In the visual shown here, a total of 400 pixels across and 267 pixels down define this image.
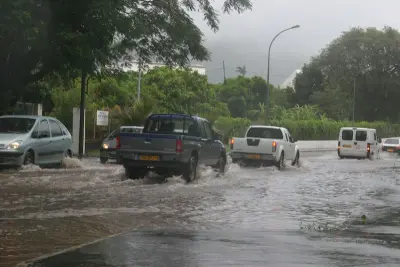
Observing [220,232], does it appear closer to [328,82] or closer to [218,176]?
[218,176]

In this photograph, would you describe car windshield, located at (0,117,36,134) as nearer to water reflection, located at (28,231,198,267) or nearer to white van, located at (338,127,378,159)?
water reflection, located at (28,231,198,267)

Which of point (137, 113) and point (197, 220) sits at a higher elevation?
point (137, 113)

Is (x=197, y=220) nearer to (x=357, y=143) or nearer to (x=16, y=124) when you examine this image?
(x=16, y=124)

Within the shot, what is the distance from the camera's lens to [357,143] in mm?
38375

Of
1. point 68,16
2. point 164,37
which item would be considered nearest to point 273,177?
point 164,37

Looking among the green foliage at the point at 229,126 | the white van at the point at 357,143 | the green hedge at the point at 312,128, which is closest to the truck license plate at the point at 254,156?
the white van at the point at 357,143

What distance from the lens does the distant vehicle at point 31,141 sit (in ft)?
59.7

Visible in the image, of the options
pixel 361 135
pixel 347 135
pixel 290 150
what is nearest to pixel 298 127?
pixel 347 135

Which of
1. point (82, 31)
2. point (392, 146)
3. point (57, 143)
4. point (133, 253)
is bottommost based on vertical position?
point (392, 146)

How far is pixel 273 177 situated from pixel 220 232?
473 inches

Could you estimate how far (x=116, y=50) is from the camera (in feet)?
75.8

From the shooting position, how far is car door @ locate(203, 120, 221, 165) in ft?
64.6

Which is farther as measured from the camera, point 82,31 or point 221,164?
point 221,164

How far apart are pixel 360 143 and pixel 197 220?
28659mm
